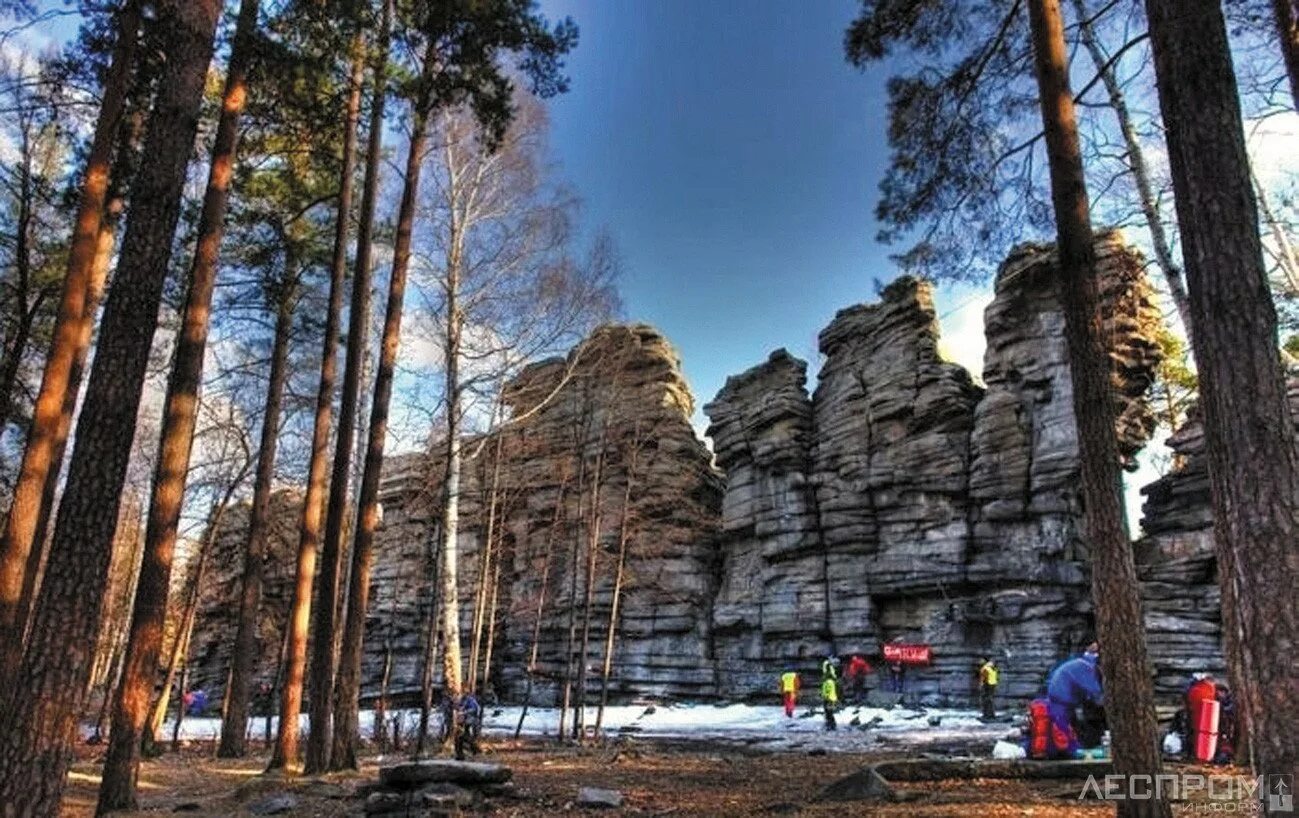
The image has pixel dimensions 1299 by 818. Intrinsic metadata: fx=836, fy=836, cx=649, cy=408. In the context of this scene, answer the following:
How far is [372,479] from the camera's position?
11.4 m

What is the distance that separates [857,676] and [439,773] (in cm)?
2279

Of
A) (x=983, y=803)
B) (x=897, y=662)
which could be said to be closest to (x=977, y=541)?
(x=897, y=662)

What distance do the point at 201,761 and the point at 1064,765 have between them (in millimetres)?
13313

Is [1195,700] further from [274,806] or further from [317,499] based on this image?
[317,499]

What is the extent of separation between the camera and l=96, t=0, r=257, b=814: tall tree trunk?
785cm

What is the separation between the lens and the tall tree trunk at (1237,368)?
377cm

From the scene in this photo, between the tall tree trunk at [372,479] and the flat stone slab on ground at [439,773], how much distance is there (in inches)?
111

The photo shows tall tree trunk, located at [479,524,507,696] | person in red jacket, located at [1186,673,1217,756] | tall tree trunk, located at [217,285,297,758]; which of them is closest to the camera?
person in red jacket, located at [1186,673,1217,756]

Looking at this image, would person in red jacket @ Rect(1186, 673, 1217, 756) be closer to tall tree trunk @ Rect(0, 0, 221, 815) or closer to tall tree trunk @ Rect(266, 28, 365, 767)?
tall tree trunk @ Rect(266, 28, 365, 767)

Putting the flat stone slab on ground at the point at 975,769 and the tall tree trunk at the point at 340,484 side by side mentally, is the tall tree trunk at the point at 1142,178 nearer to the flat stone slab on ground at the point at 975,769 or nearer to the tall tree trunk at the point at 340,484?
the flat stone slab on ground at the point at 975,769

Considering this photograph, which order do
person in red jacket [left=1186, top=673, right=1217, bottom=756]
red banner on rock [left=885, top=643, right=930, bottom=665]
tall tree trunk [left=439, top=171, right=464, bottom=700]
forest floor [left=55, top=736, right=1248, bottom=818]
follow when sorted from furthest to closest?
red banner on rock [left=885, top=643, right=930, bottom=665], tall tree trunk [left=439, top=171, right=464, bottom=700], person in red jacket [left=1186, top=673, right=1217, bottom=756], forest floor [left=55, top=736, right=1248, bottom=818]

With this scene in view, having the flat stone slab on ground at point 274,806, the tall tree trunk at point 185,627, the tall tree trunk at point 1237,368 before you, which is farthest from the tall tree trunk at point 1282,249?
the tall tree trunk at point 185,627

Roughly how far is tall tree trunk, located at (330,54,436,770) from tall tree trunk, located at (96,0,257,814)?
2348 millimetres

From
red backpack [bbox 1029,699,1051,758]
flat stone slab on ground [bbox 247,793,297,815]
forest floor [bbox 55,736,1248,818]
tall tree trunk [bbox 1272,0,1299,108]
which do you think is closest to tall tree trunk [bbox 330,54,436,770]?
forest floor [bbox 55,736,1248,818]
